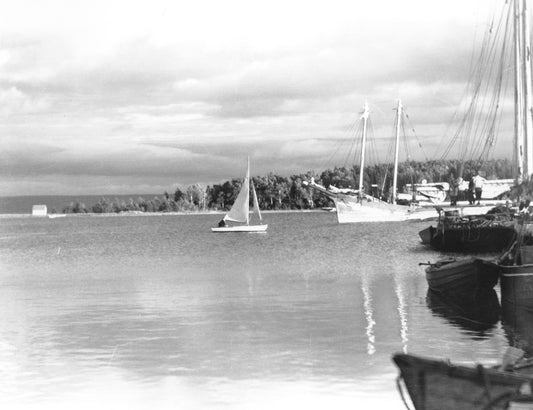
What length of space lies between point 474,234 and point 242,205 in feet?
140

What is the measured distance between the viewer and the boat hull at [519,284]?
26328 millimetres

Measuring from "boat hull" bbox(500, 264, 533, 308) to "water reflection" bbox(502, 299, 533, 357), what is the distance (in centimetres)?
18

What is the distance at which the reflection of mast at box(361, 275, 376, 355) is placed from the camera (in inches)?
870

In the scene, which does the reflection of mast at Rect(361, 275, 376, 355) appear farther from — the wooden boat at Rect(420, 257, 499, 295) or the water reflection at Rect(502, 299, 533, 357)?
the water reflection at Rect(502, 299, 533, 357)

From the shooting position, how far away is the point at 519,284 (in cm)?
2656

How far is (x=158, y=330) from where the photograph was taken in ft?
84.4

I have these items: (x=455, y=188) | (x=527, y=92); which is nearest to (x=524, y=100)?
(x=527, y=92)

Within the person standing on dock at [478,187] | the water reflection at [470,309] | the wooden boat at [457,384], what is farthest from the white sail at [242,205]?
the wooden boat at [457,384]

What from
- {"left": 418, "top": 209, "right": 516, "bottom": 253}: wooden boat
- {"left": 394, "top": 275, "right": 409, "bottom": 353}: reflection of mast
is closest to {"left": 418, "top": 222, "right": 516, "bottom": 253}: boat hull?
{"left": 418, "top": 209, "right": 516, "bottom": 253}: wooden boat

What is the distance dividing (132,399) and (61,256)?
200ft

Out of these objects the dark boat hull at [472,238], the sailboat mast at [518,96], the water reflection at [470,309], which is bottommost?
the water reflection at [470,309]

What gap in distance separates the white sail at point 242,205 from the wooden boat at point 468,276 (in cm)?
6282

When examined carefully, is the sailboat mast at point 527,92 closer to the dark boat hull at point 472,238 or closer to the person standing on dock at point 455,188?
the dark boat hull at point 472,238

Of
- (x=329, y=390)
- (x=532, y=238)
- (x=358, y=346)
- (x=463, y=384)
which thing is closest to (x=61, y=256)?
(x=532, y=238)
